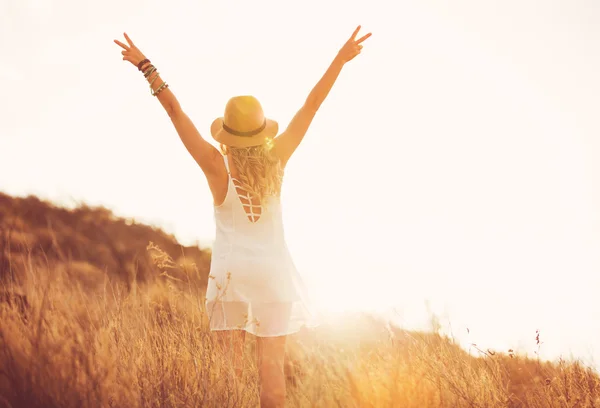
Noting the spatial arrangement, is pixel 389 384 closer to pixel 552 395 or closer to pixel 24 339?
pixel 552 395

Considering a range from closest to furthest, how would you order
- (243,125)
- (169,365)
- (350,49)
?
1. (243,125)
2. (169,365)
3. (350,49)

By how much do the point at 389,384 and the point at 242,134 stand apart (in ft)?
6.64

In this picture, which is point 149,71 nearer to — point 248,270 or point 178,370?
point 248,270

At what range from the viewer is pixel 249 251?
2.75 m

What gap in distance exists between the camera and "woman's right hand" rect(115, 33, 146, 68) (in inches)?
113

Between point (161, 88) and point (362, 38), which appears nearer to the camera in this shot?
point (161, 88)

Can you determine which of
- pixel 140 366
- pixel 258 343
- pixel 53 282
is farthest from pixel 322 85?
pixel 53 282

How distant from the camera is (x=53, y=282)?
3512 mm

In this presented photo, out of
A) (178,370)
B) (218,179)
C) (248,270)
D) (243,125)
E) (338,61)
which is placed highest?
(338,61)

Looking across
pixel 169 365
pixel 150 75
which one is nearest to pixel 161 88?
pixel 150 75

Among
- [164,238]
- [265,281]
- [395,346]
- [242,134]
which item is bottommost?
[395,346]

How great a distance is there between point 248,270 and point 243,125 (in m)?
0.84

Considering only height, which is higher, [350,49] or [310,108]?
[350,49]

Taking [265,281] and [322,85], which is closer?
[265,281]
